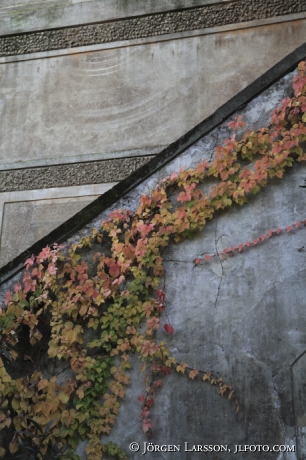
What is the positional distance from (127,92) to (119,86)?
0.14 meters

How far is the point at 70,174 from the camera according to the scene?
8.52 m

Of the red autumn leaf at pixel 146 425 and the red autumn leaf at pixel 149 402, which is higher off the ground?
the red autumn leaf at pixel 149 402

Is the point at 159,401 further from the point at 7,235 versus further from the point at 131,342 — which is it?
the point at 7,235

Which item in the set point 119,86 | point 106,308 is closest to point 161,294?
point 106,308

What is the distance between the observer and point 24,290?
5.47 meters

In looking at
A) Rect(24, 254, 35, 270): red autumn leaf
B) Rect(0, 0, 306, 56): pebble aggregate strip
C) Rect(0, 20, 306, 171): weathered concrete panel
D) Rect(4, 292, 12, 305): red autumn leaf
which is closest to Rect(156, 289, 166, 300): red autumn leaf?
Rect(24, 254, 35, 270): red autumn leaf

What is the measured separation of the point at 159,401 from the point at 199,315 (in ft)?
2.20

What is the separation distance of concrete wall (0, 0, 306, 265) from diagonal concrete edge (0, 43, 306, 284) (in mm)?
2701

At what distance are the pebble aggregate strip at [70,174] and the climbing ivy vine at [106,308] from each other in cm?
281

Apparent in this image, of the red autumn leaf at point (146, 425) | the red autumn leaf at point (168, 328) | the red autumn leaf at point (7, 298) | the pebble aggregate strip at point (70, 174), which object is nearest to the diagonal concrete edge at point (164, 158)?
the red autumn leaf at point (7, 298)

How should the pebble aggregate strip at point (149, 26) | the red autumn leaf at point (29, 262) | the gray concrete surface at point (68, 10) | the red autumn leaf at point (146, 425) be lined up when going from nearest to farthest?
the red autumn leaf at point (146, 425) < the red autumn leaf at point (29, 262) < the pebble aggregate strip at point (149, 26) < the gray concrete surface at point (68, 10)

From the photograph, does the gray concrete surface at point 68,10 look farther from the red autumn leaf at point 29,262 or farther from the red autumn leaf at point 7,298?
the red autumn leaf at point 7,298

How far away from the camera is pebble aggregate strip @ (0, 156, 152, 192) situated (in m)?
8.38

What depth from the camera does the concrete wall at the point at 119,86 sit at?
8445 millimetres
